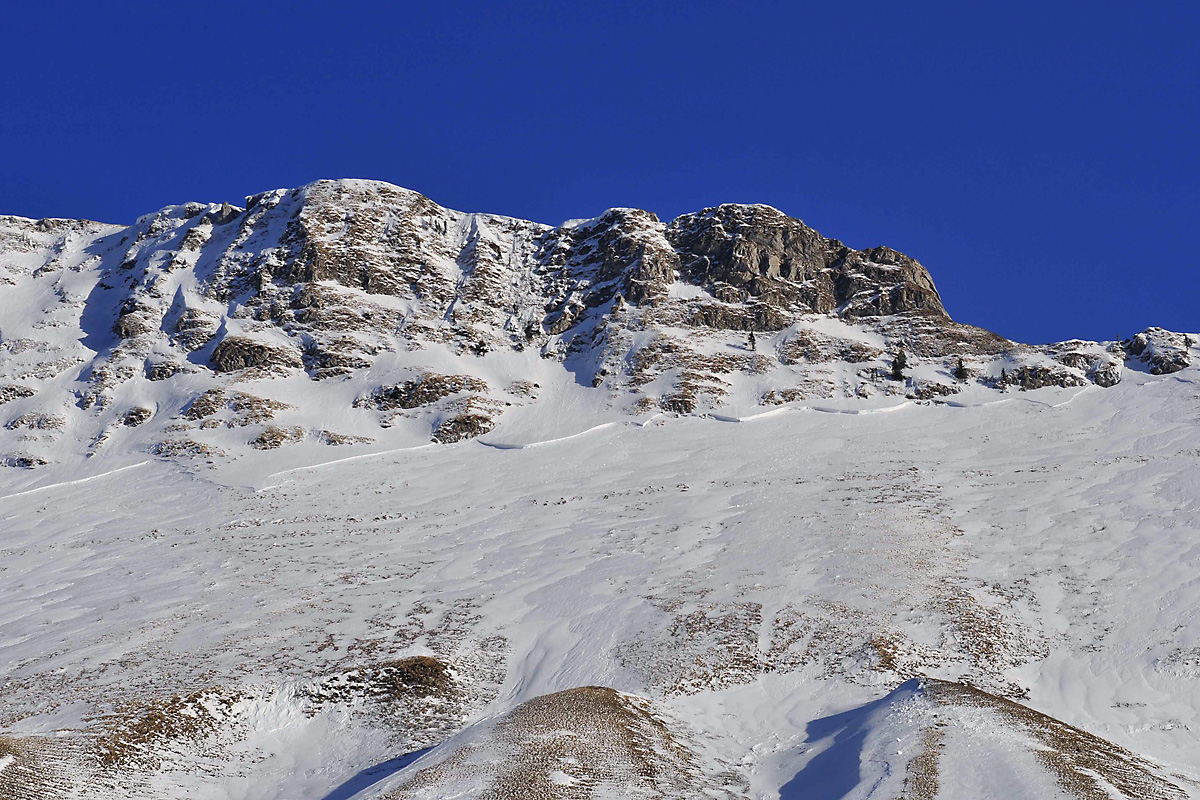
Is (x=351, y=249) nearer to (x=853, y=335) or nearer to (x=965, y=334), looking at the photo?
(x=853, y=335)

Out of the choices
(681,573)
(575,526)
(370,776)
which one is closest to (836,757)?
(370,776)

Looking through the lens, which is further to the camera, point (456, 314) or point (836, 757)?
point (456, 314)

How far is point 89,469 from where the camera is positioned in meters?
75.3

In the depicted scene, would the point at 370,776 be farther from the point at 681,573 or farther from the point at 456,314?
the point at 456,314

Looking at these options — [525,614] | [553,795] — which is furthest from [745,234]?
[553,795]

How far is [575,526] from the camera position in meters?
58.4

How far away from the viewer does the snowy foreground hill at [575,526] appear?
Answer: 2975 cm

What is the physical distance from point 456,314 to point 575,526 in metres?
56.3

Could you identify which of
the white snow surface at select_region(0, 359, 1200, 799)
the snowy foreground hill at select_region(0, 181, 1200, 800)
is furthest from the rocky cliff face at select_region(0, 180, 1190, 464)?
the white snow surface at select_region(0, 359, 1200, 799)

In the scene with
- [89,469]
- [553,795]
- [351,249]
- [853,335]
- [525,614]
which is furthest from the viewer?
[351,249]

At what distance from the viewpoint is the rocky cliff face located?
9000 centimetres

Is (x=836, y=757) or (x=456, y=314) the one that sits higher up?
(x=456, y=314)

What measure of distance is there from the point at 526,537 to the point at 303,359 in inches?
2012

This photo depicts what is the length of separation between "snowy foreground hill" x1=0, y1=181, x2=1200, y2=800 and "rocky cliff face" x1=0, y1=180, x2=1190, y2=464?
23.6 inches
